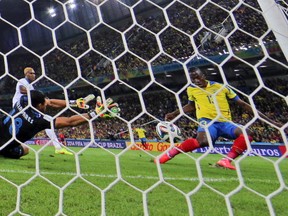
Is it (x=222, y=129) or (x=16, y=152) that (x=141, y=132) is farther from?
(x=222, y=129)

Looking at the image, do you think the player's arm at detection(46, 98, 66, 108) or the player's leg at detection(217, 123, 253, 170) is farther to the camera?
the player's leg at detection(217, 123, 253, 170)

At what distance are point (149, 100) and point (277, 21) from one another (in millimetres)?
7251

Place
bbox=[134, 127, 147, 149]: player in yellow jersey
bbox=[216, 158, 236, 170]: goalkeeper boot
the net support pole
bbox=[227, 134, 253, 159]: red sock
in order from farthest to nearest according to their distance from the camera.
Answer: bbox=[134, 127, 147, 149]: player in yellow jersey
bbox=[216, 158, 236, 170]: goalkeeper boot
bbox=[227, 134, 253, 159]: red sock
the net support pole

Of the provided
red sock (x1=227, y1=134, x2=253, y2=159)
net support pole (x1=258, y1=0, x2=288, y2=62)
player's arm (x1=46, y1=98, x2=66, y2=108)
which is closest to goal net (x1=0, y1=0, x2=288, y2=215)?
net support pole (x1=258, y1=0, x2=288, y2=62)

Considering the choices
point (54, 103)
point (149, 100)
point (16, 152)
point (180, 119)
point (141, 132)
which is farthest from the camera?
point (149, 100)

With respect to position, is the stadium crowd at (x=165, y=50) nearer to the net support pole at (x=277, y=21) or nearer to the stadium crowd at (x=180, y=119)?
the stadium crowd at (x=180, y=119)

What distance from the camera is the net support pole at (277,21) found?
0.67 meters

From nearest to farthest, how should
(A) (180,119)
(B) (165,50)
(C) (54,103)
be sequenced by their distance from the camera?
1. (C) (54,103)
2. (A) (180,119)
3. (B) (165,50)

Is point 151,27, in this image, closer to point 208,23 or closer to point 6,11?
point 208,23

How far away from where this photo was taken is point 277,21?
27.4 inches

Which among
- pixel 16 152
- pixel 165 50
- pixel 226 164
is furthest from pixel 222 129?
pixel 165 50

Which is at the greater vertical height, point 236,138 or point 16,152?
point 236,138

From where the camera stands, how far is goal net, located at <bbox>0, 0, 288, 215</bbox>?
0.75 m

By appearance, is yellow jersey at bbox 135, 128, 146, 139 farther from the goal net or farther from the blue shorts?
the blue shorts
